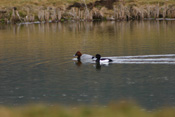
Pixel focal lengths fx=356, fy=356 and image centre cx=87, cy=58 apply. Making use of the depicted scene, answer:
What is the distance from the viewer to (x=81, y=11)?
108 meters

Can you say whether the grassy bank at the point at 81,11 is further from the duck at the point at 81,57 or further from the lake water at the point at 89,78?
the duck at the point at 81,57

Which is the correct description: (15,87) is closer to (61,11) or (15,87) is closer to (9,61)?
(9,61)

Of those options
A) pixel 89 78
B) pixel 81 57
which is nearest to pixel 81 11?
pixel 81 57

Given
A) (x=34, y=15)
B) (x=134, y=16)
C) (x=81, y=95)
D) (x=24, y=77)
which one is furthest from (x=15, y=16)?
(x=81, y=95)

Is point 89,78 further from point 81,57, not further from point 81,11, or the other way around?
point 81,11

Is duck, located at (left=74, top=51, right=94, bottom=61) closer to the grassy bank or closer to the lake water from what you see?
the lake water

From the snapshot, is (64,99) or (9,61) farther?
(9,61)

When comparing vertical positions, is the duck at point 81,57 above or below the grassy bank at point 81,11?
below

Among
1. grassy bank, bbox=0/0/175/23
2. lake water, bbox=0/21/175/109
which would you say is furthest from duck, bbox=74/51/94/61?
grassy bank, bbox=0/0/175/23

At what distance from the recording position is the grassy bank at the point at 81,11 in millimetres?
102500

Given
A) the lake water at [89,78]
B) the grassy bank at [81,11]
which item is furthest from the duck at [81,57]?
the grassy bank at [81,11]

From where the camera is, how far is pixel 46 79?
80.5 ft

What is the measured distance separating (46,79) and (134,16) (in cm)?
8339

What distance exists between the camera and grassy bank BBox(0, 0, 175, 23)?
336 feet
